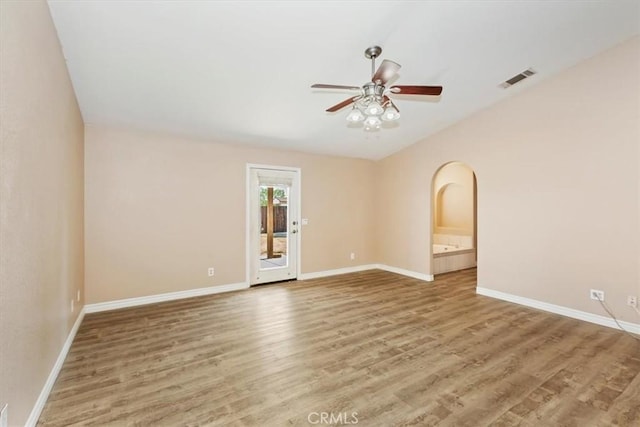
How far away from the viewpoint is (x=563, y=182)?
3.96 metres

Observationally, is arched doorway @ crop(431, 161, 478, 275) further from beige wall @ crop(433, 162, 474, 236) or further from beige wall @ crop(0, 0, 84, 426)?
beige wall @ crop(0, 0, 84, 426)

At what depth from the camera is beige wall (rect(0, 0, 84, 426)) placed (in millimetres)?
1535

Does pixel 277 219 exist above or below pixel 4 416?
above

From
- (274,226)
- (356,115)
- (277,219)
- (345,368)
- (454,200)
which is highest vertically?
(356,115)

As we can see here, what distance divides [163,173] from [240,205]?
1.28 m

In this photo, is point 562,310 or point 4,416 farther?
point 562,310

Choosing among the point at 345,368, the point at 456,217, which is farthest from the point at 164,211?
the point at 456,217

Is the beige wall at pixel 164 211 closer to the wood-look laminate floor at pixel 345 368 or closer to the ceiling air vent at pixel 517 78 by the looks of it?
the wood-look laminate floor at pixel 345 368

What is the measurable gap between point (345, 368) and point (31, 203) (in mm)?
A: 2635

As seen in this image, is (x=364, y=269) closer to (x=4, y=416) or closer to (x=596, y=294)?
(x=596, y=294)

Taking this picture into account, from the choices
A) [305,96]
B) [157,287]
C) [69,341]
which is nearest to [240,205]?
[157,287]

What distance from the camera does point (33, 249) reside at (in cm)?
193

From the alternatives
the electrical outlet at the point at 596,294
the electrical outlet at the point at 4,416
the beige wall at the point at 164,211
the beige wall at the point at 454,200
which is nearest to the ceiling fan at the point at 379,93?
the electrical outlet at the point at 4,416

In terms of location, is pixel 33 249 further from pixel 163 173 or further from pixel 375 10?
pixel 375 10
